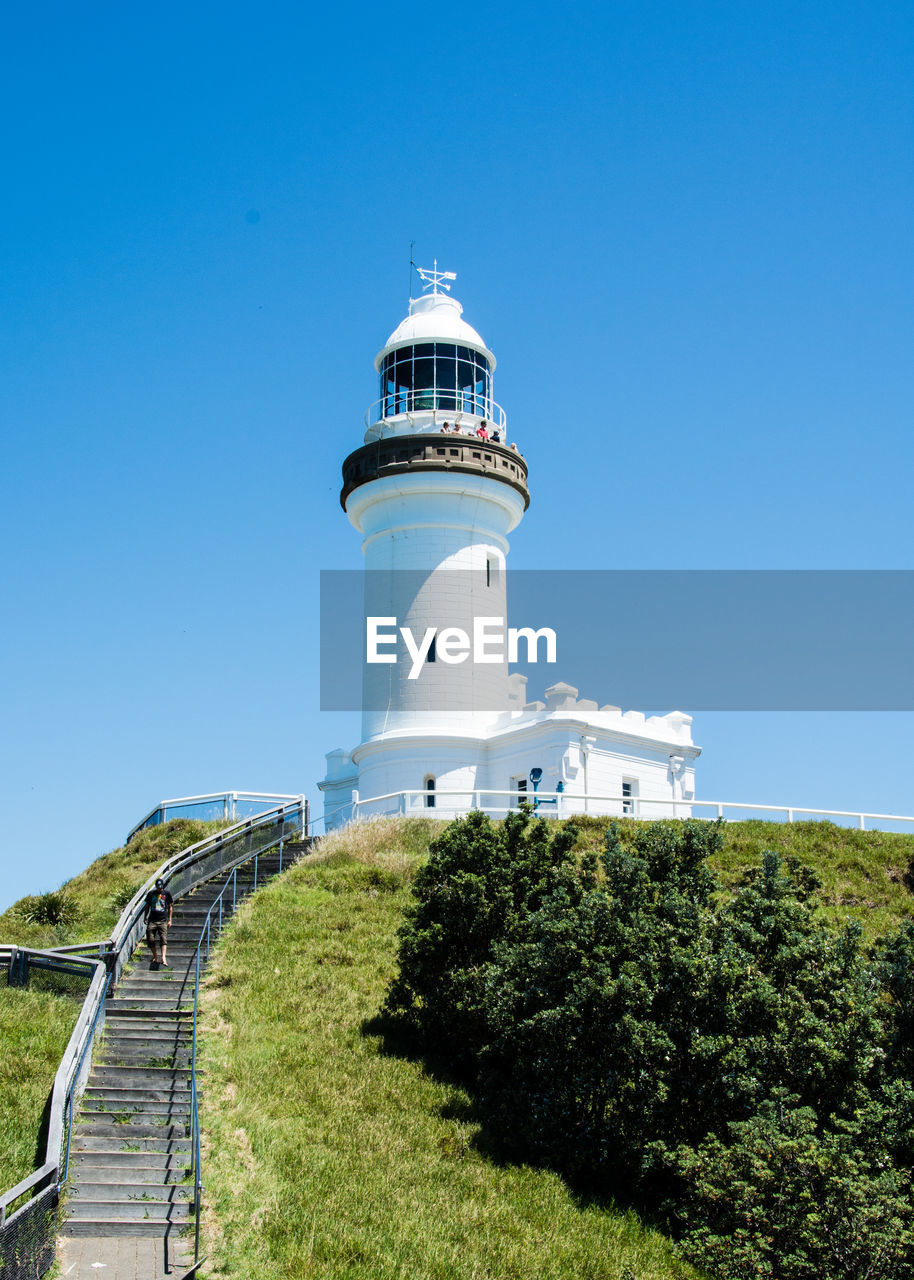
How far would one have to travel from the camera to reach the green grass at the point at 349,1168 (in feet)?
46.2

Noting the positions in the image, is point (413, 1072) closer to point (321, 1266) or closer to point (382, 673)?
point (321, 1266)

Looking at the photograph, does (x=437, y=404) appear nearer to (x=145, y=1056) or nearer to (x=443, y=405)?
(x=443, y=405)

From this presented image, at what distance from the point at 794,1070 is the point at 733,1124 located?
1.28 metres

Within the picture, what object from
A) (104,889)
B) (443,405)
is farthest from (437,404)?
(104,889)

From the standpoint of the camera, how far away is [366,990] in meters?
21.7

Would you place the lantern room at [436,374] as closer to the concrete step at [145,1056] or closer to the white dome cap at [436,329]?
the white dome cap at [436,329]

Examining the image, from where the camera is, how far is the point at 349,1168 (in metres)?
15.8

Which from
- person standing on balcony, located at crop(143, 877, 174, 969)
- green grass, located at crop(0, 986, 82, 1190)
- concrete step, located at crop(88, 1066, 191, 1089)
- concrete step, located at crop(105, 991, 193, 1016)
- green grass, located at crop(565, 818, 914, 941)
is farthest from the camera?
green grass, located at crop(565, 818, 914, 941)

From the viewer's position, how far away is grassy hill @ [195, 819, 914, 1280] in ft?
46.4

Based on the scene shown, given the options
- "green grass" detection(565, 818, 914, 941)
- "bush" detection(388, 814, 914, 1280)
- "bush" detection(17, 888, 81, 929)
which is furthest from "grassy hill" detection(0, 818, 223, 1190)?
"green grass" detection(565, 818, 914, 941)

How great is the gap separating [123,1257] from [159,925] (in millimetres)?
8846

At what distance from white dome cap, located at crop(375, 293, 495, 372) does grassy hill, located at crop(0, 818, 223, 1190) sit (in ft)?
52.3

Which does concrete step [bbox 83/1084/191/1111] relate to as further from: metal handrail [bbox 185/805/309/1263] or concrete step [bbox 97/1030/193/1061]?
concrete step [bbox 97/1030/193/1061]

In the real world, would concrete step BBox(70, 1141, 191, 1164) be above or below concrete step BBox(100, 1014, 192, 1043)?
below
